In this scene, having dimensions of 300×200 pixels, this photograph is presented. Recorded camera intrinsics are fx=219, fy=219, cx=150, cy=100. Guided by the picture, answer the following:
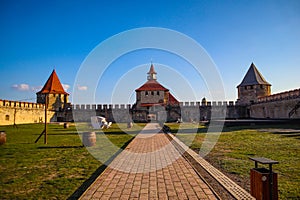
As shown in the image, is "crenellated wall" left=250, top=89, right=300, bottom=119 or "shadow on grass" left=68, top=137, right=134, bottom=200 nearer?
"shadow on grass" left=68, top=137, right=134, bottom=200

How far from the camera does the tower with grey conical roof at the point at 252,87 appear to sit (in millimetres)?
38312

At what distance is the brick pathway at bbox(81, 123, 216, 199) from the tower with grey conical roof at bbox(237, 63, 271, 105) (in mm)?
36012

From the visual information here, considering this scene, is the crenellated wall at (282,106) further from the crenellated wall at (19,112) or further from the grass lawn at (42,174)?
the crenellated wall at (19,112)

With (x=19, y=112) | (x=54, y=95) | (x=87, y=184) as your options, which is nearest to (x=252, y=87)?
(x=54, y=95)

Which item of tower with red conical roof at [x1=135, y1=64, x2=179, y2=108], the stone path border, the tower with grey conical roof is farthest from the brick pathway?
tower with red conical roof at [x1=135, y1=64, x2=179, y2=108]

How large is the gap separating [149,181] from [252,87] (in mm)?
38648

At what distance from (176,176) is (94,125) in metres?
17.4

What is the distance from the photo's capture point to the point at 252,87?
127ft

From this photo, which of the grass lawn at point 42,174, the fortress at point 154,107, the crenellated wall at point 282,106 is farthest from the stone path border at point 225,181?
the fortress at point 154,107

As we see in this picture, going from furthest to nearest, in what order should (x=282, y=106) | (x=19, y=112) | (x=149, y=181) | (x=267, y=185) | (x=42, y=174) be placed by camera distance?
(x=19, y=112)
(x=282, y=106)
(x=42, y=174)
(x=149, y=181)
(x=267, y=185)

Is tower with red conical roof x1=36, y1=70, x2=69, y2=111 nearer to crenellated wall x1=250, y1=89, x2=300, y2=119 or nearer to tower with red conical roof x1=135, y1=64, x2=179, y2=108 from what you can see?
tower with red conical roof x1=135, y1=64, x2=179, y2=108

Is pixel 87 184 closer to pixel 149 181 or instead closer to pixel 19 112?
pixel 149 181

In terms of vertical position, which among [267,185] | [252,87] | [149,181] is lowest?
[149,181]

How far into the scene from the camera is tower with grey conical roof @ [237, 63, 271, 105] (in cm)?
3831
